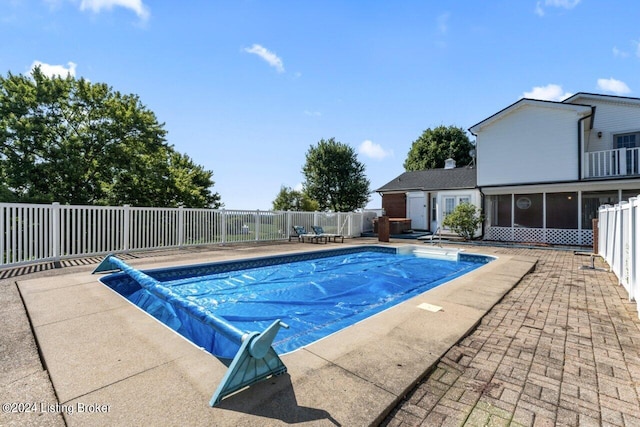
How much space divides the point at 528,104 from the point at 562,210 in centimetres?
520

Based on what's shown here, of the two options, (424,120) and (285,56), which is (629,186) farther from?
(424,120)

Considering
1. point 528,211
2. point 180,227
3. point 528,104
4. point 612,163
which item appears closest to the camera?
point 180,227

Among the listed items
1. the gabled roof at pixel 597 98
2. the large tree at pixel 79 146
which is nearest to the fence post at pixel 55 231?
the large tree at pixel 79 146

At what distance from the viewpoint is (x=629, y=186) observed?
11.9 meters

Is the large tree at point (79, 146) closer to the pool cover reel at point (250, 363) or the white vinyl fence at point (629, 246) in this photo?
the pool cover reel at point (250, 363)

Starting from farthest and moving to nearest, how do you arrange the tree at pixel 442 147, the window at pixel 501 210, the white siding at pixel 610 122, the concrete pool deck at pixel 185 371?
1. the tree at pixel 442 147
2. the window at pixel 501 210
3. the white siding at pixel 610 122
4. the concrete pool deck at pixel 185 371

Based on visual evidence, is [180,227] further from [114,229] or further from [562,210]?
[562,210]

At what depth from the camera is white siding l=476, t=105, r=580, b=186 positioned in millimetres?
12945

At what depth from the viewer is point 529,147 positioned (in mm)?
13859

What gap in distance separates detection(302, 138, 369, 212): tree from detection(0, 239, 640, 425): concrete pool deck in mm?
24904

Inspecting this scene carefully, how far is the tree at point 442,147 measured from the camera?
102 feet

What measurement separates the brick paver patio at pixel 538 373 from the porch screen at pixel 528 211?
11.3m

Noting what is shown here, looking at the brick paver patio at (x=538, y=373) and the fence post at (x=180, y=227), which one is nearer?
the brick paver patio at (x=538, y=373)

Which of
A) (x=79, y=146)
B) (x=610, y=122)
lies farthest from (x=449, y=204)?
(x=79, y=146)
